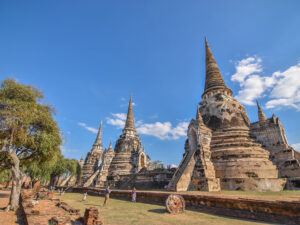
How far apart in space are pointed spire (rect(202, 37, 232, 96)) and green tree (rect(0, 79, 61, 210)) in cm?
2069

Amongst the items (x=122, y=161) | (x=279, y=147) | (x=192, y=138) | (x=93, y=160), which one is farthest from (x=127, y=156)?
(x=279, y=147)

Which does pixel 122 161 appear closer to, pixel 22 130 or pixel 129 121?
pixel 129 121

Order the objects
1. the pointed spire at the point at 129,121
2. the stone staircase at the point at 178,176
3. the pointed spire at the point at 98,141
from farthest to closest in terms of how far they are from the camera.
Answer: the pointed spire at the point at 98,141, the pointed spire at the point at 129,121, the stone staircase at the point at 178,176

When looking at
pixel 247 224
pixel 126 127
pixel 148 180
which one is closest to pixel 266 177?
pixel 247 224

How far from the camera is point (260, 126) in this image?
18.9 m

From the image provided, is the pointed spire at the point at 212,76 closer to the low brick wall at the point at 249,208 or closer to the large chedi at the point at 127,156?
the large chedi at the point at 127,156

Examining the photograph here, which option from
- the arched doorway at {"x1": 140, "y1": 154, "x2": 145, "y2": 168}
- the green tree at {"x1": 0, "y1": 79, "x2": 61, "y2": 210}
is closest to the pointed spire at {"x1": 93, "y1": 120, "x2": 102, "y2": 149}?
the arched doorway at {"x1": 140, "y1": 154, "x2": 145, "y2": 168}

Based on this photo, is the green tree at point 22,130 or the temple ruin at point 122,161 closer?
the green tree at point 22,130

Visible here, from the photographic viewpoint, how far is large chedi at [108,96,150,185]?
1240 inches

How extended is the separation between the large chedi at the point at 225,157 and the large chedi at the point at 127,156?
14161mm

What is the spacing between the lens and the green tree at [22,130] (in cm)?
907

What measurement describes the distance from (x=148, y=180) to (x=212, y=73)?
18455 mm

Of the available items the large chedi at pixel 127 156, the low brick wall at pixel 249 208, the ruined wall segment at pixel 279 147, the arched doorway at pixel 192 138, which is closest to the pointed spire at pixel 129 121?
the large chedi at pixel 127 156

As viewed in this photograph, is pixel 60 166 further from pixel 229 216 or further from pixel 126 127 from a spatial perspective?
pixel 229 216
